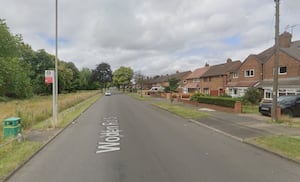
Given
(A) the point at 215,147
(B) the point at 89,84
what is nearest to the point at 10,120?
(A) the point at 215,147

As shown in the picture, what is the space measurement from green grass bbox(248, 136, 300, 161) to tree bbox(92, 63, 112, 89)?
418ft

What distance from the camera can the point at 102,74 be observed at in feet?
449

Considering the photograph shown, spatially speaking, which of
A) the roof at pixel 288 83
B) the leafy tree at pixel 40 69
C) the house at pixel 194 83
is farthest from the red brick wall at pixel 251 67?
the leafy tree at pixel 40 69

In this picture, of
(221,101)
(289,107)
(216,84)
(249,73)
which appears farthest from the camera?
(216,84)

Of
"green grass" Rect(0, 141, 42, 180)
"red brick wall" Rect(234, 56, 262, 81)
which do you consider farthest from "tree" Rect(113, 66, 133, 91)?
"green grass" Rect(0, 141, 42, 180)

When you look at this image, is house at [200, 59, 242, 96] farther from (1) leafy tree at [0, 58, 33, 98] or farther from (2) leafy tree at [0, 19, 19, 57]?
(2) leafy tree at [0, 19, 19, 57]

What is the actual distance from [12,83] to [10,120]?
47696 mm

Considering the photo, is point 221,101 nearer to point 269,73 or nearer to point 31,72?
point 269,73

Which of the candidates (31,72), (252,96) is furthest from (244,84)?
(31,72)

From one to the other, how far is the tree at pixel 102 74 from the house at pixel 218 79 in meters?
79.0

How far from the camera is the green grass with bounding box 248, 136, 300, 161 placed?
8797 mm

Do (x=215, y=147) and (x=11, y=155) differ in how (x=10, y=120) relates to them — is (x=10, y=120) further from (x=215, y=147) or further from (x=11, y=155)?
(x=215, y=147)

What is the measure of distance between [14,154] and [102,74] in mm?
129175

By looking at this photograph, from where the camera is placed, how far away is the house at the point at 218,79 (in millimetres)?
51975
